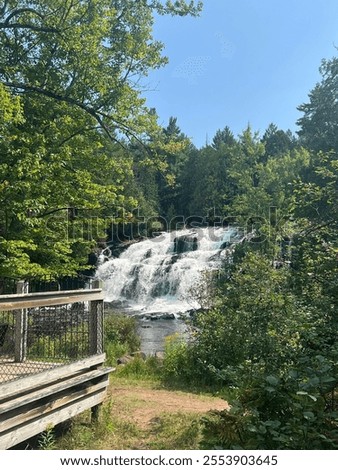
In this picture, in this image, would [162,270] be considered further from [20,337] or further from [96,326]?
[96,326]

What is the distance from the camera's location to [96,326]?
20.9 ft

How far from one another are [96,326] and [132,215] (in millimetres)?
11910

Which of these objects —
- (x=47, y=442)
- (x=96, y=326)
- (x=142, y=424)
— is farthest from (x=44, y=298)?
(x=142, y=424)

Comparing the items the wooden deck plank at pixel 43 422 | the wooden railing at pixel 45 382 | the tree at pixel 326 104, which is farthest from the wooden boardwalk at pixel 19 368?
the tree at pixel 326 104

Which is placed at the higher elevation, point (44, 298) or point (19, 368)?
point (44, 298)

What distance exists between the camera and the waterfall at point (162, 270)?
87.5 feet

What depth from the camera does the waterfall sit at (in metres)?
26.7

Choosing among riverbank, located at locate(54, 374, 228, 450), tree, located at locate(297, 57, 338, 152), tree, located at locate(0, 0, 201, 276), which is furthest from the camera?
tree, located at locate(297, 57, 338, 152)

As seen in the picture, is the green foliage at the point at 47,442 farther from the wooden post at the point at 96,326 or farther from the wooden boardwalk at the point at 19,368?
the wooden post at the point at 96,326

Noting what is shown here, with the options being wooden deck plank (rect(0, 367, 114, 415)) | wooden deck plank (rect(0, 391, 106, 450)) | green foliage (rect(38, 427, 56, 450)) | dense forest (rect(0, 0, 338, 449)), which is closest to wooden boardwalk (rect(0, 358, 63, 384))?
wooden deck plank (rect(0, 367, 114, 415))

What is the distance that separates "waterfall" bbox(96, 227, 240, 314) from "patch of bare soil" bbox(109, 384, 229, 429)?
15067mm

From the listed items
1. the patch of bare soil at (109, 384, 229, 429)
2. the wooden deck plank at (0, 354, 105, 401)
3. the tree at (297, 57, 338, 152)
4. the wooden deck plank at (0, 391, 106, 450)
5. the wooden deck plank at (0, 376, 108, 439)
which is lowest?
the patch of bare soil at (109, 384, 229, 429)

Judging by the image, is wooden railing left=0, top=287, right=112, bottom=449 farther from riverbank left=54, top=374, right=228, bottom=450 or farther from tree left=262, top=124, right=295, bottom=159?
tree left=262, top=124, right=295, bottom=159
